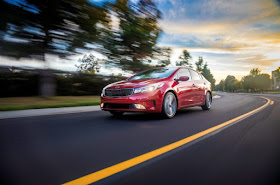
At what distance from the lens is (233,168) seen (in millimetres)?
2502

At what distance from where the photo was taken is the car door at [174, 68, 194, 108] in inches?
264

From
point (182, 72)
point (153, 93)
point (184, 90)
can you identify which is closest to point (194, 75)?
point (182, 72)

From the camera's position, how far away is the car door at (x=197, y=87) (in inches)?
302

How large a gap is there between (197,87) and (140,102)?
2.94 metres

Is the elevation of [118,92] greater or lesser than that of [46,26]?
lesser

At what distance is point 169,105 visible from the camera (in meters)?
6.32

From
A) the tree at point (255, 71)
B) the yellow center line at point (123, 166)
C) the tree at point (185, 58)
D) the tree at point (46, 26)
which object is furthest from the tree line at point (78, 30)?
the tree at point (255, 71)

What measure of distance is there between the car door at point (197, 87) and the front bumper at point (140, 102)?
6.94 feet

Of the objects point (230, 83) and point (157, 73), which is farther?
point (230, 83)

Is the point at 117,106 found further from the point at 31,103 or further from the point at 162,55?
the point at 162,55

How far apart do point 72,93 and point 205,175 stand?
13003mm

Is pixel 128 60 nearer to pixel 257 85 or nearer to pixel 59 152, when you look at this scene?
pixel 59 152

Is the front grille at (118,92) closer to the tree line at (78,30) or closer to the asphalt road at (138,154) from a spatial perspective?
the asphalt road at (138,154)

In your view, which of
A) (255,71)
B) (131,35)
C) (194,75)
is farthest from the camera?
(255,71)
